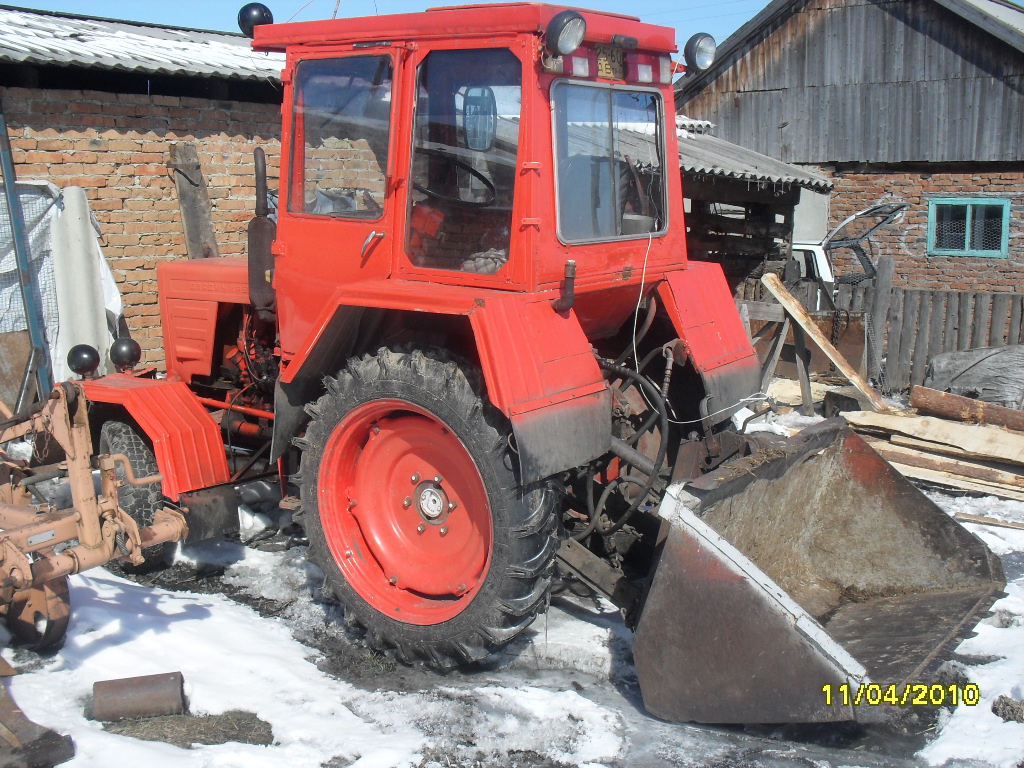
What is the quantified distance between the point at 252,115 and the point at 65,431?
5.52 meters

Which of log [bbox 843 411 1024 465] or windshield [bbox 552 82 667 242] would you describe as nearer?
windshield [bbox 552 82 667 242]

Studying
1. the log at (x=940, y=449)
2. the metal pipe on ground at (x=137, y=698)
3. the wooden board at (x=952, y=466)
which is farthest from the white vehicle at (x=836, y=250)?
the metal pipe on ground at (x=137, y=698)

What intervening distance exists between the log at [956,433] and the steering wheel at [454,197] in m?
4.42

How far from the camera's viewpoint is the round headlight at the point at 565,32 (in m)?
3.19

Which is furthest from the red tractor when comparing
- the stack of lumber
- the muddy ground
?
the stack of lumber

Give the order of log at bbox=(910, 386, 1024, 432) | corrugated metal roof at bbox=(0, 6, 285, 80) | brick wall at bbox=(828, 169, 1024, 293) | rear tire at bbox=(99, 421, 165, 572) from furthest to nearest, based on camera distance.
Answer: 1. brick wall at bbox=(828, 169, 1024, 293)
2. corrugated metal roof at bbox=(0, 6, 285, 80)
3. log at bbox=(910, 386, 1024, 432)
4. rear tire at bbox=(99, 421, 165, 572)

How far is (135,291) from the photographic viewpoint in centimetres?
762

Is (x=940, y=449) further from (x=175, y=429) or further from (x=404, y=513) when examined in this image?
(x=175, y=429)

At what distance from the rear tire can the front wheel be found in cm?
118

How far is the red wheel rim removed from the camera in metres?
3.78

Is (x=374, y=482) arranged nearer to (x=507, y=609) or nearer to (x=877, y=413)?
(x=507, y=609)

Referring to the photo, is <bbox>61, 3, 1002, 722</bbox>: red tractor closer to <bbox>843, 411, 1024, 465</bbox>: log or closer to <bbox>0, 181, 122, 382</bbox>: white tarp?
<bbox>843, 411, 1024, 465</bbox>: log

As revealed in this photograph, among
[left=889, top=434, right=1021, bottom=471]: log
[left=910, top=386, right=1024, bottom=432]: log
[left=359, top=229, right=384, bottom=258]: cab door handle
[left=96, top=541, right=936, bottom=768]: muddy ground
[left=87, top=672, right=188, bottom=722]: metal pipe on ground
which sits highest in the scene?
[left=359, top=229, right=384, bottom=258]: cab door handle

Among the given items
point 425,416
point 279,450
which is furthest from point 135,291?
point 425,416
